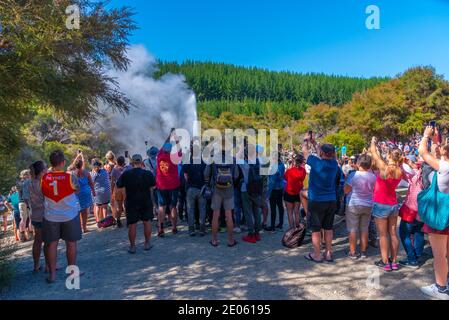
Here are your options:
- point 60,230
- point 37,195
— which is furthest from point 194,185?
point 37,195

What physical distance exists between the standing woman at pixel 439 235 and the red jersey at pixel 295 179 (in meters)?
2.45

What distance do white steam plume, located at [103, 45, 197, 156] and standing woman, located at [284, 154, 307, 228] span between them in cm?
2647

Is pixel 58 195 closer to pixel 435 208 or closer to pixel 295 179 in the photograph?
pixel 295 179

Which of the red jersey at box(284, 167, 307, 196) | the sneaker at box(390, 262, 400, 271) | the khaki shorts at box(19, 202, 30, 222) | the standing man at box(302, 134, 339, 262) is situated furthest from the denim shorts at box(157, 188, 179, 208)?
the sneaker at box(390, 262, 400, 271)

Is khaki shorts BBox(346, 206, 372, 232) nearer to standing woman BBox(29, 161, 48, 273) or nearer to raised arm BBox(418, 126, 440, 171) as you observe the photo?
raised arm BBox(418, 126, 440, 171)

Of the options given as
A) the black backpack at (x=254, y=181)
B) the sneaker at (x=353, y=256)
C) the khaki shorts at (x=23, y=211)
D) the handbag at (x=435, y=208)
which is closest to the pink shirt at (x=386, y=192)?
the handbag at (x=435, y=208)

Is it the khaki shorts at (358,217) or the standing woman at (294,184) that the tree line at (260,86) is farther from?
the khaki shorts at (358,217)

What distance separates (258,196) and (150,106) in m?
35.0

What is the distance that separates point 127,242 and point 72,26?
Result: 3.71 meters

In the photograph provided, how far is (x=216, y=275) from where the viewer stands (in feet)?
15.0

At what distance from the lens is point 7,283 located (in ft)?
14.1
